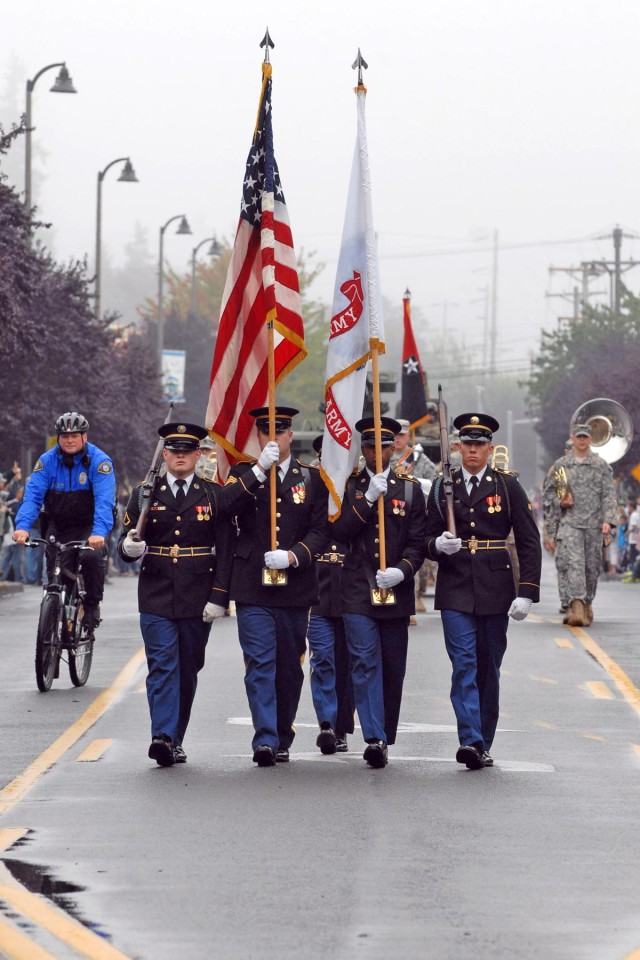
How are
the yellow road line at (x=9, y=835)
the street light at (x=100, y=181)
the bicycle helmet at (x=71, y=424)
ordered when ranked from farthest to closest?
1. the street light at (x=100, y=181)
2. the bicycle helmet at (x=71, y=424)
3. the yellow road line at (x=9, y=835)

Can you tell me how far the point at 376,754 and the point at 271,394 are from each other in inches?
80.2

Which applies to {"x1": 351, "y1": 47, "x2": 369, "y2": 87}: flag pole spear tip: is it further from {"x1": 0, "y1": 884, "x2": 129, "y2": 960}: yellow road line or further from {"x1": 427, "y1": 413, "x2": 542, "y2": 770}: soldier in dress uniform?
{"x1": 0, "y1": 884, "x2": 129, "y2": 960}: yellow road line

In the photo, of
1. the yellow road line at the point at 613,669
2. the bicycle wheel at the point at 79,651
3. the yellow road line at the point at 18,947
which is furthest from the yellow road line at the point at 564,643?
the yellow road line at the point at 18,947

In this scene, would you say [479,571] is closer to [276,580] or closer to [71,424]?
[276,580]

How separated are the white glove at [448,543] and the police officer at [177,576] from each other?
1.14 meters

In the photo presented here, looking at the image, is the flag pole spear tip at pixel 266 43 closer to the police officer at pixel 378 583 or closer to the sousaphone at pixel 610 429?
the police officer at pixel 378 583

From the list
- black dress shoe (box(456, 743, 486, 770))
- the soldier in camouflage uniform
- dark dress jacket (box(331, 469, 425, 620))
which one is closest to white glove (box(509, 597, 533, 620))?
dark dress jacket (box(331, 469, 425, 620))

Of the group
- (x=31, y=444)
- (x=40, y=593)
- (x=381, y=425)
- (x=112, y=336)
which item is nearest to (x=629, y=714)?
(x=381, y=425)

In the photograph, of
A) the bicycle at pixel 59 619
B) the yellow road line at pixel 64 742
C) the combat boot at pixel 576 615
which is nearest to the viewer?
the yellow road line at pixel 64 742

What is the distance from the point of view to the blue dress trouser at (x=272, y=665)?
11.3m

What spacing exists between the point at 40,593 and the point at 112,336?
40.5 feet

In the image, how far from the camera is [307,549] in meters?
11.4

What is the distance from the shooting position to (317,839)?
8.97 m

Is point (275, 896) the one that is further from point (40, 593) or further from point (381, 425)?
point (40, 593)
